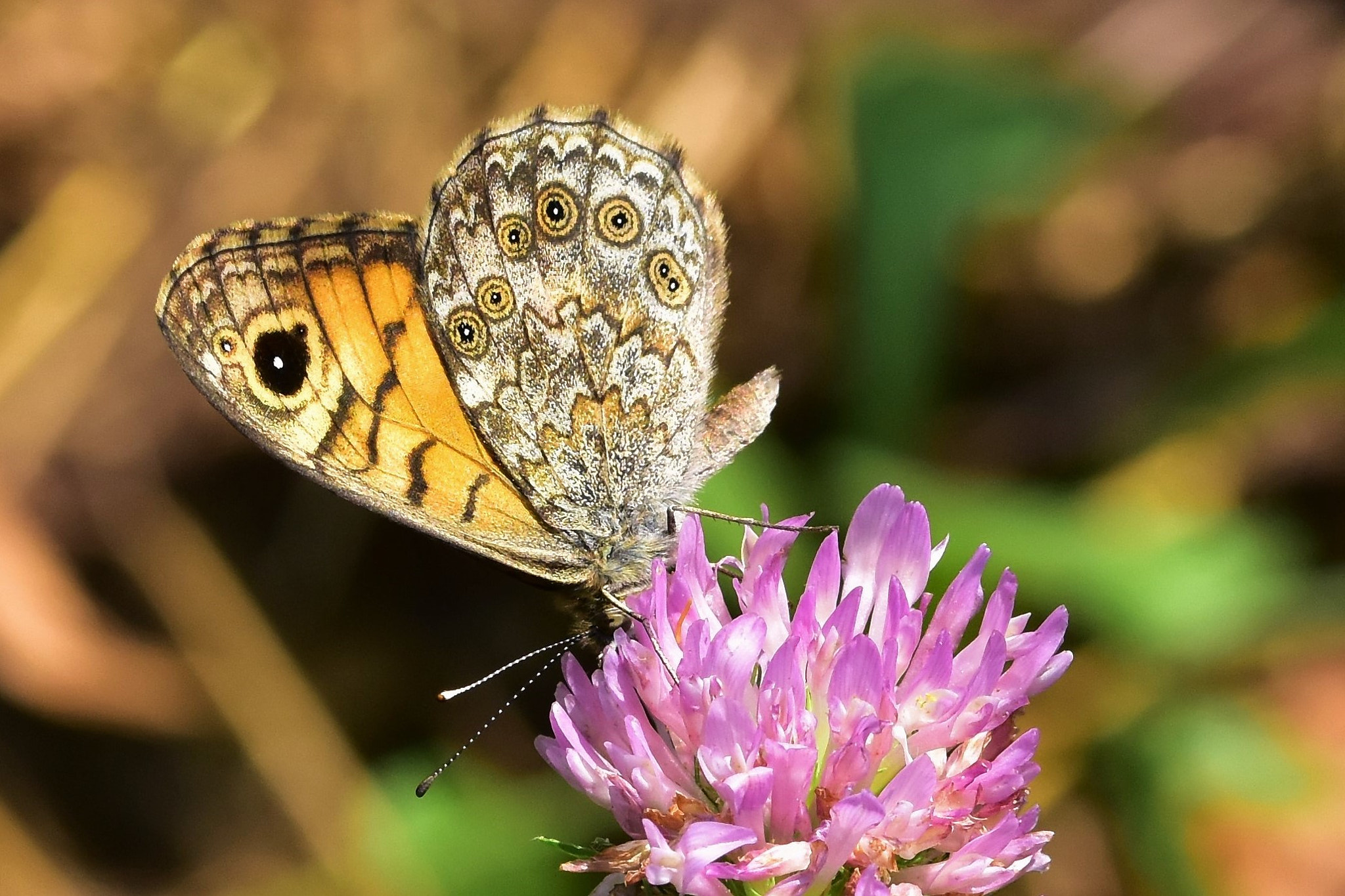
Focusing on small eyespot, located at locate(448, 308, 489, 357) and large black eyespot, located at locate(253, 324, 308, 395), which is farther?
small eyespot, located at locate(448, 308, 489, 357)

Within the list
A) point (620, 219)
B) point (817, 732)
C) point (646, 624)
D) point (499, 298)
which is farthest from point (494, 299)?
point (817, 732)

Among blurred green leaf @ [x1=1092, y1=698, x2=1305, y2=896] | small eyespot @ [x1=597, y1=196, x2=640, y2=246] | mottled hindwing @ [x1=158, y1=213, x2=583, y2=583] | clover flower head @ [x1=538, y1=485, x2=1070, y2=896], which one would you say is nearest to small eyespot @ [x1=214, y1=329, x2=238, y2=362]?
mottled hindwing @ [x1=158, y1=213, x2=583, y2=583]

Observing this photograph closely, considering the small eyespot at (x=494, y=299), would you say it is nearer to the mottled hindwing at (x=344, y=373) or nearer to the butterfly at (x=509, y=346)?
the butterfly at (x=509, y=346)

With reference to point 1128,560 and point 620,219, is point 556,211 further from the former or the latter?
point 1128,560

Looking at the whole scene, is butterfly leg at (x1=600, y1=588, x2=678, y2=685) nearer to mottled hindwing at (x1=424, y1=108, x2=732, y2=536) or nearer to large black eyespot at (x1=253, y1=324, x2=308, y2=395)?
mottled hindwing at (x1=424, y1=108, x2=732, y2=536)

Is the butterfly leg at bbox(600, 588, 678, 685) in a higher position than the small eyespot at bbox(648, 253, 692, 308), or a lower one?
lower

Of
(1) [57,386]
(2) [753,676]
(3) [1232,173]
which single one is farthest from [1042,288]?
(1) [57,386]

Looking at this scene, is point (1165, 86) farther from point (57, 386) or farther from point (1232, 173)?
point (57, 386)
